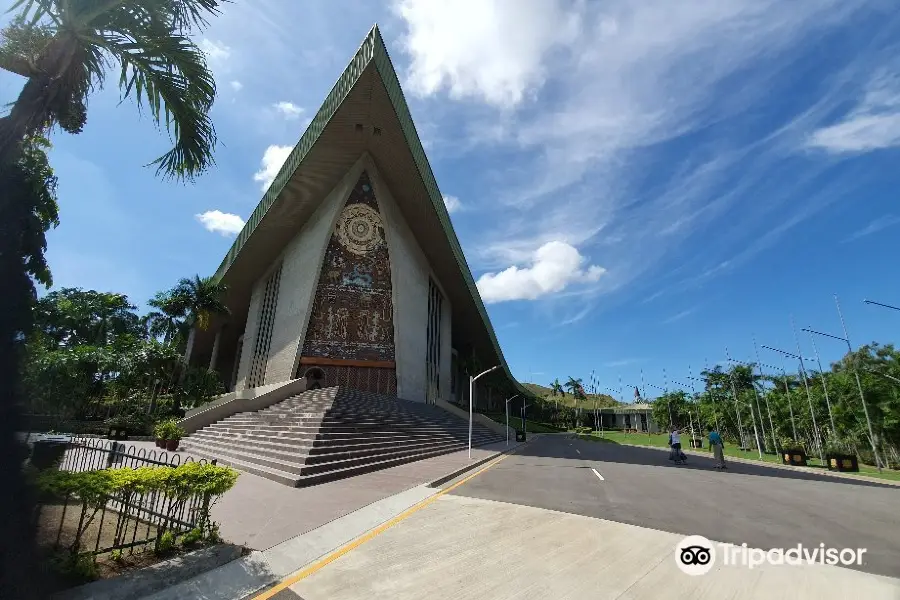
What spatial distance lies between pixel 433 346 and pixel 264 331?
16.0 meters

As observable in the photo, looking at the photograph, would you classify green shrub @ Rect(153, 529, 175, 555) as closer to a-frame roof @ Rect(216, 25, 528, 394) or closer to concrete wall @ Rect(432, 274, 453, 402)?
a-frame roof @ Rect(216, 25, 528, 394)

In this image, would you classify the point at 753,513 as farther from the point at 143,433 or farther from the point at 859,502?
the point at 143,433

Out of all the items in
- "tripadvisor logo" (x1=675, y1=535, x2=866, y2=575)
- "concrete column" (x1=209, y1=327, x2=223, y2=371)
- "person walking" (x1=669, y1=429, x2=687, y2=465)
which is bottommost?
"tripadvisor logo" (x1=675, y1=535, x2=866, y2=575)

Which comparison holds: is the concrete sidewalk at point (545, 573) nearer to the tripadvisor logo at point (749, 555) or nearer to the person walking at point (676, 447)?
the tripadvisor logo at point (749, 555)

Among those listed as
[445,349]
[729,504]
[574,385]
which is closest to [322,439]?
[729,504]

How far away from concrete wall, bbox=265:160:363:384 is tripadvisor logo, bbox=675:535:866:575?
28822mm

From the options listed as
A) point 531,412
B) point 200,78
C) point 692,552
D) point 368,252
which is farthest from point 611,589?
point 531,412

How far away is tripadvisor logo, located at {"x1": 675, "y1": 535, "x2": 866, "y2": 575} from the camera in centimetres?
495

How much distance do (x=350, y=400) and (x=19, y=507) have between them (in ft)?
64.9

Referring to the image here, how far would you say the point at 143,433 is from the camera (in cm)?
2572

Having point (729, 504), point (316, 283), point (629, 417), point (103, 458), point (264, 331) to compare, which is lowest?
point (729, 504)

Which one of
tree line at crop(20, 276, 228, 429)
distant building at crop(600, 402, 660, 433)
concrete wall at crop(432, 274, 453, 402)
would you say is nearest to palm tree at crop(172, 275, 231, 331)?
tree line at crop(20, 276, 228, 429)

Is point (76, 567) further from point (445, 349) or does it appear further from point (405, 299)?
point (445, 349)

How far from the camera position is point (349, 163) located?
33.6 metres
